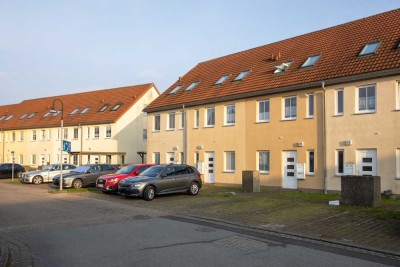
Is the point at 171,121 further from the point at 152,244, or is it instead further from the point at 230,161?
the point at 152,244

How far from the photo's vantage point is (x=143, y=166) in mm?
23500

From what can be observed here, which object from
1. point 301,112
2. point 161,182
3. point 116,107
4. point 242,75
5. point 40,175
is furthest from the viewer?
point 116,107

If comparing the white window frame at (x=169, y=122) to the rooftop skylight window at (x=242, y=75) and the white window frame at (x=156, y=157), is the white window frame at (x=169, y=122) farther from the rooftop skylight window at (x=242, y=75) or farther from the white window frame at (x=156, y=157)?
the rooftop skylight window at (x=242, y=75)

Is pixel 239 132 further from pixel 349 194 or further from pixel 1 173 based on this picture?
pixel 1 173

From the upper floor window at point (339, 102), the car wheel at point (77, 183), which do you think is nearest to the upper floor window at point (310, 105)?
the upper floor window at point (339, 102)

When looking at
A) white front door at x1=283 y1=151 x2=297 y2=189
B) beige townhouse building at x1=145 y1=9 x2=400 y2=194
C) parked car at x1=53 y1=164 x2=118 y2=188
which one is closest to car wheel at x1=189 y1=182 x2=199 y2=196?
beige townhouse building at x1=145 y1=9 x2=400 y2=194

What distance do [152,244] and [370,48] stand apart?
655 inches

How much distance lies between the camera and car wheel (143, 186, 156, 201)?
18.6 m

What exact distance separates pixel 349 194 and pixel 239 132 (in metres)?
11.5

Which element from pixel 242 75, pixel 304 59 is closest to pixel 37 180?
pixel 242 75

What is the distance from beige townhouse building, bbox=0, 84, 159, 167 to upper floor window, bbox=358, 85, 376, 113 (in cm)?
2570

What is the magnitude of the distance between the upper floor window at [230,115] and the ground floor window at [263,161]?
307 centimetres

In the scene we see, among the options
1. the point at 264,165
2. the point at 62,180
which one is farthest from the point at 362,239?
the point at 62,180

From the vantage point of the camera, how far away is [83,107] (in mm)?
49594
